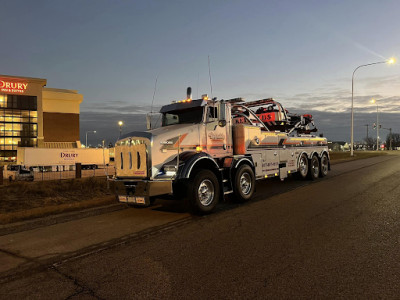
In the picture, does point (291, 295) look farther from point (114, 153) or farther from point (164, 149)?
point (114, 153)

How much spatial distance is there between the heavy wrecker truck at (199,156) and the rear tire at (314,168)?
253 cm

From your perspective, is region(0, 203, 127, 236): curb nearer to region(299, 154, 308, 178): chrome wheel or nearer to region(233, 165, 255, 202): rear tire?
region(233, 165, 255, 202): rear tire

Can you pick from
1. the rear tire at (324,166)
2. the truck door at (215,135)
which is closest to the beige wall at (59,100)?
the rear tire at (324,166)

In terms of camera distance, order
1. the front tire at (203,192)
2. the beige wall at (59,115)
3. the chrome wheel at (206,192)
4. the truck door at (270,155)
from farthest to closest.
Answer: the beige wall at (59,115)
the truck door at (270,155)
the chrome wheel at (206,192)
the front tire at (203,192)

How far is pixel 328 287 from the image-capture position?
→ 352cm

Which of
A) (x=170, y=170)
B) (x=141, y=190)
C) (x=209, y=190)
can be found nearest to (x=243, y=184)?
(x=209, y=190)

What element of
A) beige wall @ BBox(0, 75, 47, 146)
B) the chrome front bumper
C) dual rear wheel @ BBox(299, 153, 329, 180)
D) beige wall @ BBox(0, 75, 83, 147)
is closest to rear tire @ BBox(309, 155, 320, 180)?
dual rear wheel @ BBox(299, 153, 329, 180)

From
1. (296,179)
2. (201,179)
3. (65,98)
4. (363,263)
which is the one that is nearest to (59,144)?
(65,98)

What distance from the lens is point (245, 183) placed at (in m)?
9.21

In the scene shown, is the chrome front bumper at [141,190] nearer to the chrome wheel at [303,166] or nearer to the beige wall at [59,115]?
the chrome wheel at [303,166]

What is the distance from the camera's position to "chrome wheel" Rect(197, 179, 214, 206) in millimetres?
7457

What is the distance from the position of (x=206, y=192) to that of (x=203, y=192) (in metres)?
0.11

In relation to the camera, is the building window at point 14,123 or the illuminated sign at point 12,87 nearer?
the illuminated sign at point 12,87

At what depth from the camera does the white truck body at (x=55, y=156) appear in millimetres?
34156
